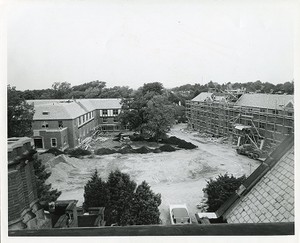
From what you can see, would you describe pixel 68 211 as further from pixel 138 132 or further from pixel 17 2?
pixel 17 2

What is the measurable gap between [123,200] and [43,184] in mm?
1246

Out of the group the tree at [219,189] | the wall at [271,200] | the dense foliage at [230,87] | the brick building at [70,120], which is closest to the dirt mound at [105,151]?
the brick building at [70,120]

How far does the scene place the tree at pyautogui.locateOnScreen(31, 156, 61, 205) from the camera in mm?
3680

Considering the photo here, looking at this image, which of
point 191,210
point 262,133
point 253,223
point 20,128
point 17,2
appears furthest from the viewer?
point 262,133

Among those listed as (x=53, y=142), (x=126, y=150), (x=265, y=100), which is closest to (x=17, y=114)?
(x=53, y=142)

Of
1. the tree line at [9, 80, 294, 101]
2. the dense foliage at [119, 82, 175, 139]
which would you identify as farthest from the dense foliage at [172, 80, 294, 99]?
the dense foliage at [119, 82, 175, 139]

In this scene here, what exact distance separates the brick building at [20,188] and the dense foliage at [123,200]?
98 centimetres

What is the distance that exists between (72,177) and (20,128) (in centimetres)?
Result: 115

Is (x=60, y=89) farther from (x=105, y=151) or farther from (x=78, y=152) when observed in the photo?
(x=105, y=151)

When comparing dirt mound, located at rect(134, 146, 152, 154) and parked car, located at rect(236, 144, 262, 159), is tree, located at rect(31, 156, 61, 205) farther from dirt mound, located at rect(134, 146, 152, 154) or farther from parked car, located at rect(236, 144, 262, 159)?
parked car, located at rect(236, 144, 262, 159)

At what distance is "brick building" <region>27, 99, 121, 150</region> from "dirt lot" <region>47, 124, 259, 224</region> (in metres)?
0.34

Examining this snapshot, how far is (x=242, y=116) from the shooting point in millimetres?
4758
